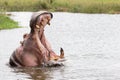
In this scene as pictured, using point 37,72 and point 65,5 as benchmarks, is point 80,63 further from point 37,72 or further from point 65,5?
point 65,5

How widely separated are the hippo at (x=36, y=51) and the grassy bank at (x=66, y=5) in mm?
41693

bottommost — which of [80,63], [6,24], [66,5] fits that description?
[6,24]

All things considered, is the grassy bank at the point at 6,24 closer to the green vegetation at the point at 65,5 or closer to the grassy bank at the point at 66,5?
the green vegetation at the point at 65,5

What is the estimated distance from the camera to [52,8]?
67875mm

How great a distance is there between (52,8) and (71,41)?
4004 centimetres

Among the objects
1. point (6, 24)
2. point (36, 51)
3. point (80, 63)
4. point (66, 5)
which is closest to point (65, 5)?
point (66, 5)

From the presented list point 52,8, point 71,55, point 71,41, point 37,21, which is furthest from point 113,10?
point 37,21

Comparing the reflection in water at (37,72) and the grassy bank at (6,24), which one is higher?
the reflection in water at (37,72)

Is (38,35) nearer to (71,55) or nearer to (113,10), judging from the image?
(71,55)

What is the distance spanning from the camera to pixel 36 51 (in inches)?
706

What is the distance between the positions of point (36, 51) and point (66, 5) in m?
50.8

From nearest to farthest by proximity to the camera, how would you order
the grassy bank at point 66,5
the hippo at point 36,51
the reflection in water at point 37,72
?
1. the reflection in water at point 37,72
2. the hippo at point 36,51
3. the grassy bank at point 66,5

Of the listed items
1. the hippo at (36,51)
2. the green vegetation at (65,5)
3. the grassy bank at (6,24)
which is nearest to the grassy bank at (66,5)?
the green vegetation at (65,5)

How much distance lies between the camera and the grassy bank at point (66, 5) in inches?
2420
